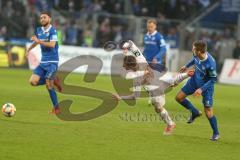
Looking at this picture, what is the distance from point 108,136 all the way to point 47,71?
433cm

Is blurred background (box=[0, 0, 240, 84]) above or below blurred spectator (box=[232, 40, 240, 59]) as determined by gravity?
above

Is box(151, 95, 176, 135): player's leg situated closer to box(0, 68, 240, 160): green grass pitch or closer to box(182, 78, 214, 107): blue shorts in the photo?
box(0, 68, 240, 160): green grass pitch

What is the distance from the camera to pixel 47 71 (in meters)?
17.7

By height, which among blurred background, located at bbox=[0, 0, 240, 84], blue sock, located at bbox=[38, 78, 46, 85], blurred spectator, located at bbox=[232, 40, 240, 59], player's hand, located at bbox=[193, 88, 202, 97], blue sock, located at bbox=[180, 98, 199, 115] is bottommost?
blurred spectator, located at bbox=[232, 40, 240, 59]

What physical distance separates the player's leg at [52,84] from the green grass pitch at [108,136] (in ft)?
0.97

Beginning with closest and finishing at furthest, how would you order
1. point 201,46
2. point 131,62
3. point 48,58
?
1. point 201,46
2. point 131,62
3. point 48,58

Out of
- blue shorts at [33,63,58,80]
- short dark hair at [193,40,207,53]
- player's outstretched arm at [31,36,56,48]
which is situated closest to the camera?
short dark hair at [193,40,207,53]

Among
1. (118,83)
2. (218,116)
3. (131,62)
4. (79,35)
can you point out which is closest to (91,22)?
(79,35)

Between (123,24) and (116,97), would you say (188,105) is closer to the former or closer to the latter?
(116,97)

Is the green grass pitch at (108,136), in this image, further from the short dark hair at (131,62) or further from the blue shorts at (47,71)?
the short dark hair at (131,62)

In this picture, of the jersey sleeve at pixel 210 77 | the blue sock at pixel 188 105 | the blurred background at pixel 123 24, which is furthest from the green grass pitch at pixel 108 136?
the blurred background at pixel 123 24

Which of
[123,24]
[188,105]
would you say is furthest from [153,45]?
[123,24]

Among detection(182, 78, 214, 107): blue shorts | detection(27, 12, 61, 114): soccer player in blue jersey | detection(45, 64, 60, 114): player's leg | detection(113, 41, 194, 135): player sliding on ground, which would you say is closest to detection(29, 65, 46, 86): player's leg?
detection(27, 12, 61, 114): soccer player in blue jersey

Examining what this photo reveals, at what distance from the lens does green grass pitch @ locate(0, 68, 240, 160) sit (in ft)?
38.7
